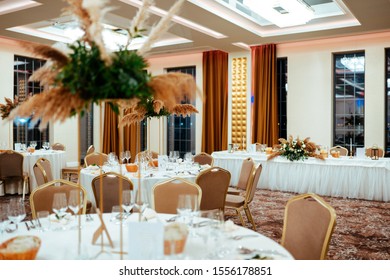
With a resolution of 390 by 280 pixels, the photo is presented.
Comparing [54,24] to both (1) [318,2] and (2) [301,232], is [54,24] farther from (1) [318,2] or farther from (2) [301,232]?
(2) [301,232]

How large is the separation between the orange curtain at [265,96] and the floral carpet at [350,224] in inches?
99.8

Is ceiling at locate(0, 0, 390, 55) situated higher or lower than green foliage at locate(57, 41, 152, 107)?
higher

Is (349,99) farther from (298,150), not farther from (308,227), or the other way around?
(308,227)

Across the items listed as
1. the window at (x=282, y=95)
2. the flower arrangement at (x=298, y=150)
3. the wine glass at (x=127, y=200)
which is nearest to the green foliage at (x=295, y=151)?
the flower arrangement at (x=298, y=150)

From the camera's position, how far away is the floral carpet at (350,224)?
413cm

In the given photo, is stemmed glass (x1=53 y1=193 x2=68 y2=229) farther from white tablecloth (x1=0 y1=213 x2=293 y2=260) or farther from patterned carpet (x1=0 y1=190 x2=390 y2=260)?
patterned carpet (x1=0 y1=190 x2=390 y2=260)

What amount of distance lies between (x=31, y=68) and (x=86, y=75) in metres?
9.56

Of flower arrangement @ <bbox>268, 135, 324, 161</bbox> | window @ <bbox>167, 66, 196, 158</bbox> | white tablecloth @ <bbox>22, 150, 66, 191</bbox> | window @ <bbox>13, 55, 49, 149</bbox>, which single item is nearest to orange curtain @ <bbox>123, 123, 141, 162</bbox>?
window @ <bbox>167, 66, 196, 158</bbox>

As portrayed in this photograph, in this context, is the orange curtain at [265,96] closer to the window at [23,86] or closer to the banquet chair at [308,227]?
the window at [23,86]

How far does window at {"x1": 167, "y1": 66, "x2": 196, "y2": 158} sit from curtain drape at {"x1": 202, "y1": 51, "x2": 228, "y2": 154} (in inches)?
25.4

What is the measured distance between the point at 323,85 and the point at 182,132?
4.16m

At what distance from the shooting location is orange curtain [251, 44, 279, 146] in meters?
9.52

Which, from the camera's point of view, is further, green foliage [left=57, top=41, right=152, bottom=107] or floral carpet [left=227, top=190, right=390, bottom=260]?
floral carpet [left=227, top=190, right=390, bottom=260]

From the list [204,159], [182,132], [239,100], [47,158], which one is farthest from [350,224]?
[182,132]
